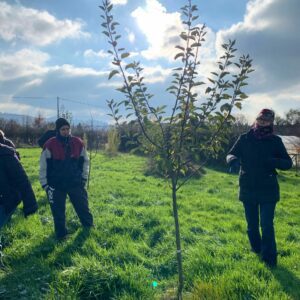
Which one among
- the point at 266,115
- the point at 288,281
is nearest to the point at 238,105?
the point at 266,115

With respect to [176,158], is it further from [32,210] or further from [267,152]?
[32,210]

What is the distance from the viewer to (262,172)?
15.3 ft

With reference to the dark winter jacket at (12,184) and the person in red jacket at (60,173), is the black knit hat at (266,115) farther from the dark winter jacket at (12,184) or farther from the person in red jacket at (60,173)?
the dark winter jacket at (12,184)

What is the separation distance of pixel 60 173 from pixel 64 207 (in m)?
0.59

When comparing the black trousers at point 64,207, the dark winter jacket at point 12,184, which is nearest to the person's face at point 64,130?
the black trousers at point 64,207

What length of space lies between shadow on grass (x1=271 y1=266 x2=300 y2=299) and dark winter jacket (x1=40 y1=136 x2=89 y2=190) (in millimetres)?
3315

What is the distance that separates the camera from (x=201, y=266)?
428cm

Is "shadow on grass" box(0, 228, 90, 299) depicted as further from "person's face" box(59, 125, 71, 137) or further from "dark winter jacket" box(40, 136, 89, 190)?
"person's face" box(59, 125, 71, 137)

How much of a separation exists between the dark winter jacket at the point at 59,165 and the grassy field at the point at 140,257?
839 mm

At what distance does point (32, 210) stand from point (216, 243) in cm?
283

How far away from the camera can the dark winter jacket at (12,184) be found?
14.7ft

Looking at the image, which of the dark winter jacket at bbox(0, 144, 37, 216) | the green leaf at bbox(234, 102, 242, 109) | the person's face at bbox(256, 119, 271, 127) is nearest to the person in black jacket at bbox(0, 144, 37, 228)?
the dark winter jacket at bbox(0, 144, 37, 216)

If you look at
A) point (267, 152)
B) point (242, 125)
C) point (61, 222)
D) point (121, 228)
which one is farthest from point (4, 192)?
point (242, 125)

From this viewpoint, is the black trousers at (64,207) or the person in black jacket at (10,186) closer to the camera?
the person in black jacket at (10,186)
